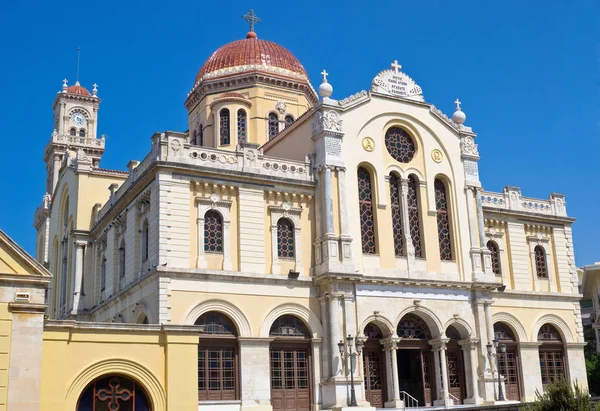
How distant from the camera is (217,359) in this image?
88.8 ft

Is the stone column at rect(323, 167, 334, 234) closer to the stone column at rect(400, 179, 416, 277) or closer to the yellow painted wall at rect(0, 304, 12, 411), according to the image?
the stone column at rect(400, 179, 416, 277)

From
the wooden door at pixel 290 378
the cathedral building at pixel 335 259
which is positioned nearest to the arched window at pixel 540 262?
the cathedral building at pixel 335 259

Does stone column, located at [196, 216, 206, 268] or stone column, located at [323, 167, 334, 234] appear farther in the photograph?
stone column, located at [323, 167, 334, 234]

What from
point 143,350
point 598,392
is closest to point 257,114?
point 143,350

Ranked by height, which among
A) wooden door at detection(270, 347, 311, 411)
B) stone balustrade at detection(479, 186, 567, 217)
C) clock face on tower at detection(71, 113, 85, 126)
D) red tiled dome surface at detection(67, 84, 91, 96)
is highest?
red tiled dome surface at detection(67, 84, 91, 96)

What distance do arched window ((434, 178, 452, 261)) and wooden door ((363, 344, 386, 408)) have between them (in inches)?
216

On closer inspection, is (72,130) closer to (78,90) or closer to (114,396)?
(78,90)

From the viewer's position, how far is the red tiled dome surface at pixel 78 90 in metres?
54.3

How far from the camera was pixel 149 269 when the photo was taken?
27.6 meters

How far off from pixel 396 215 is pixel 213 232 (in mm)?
8320

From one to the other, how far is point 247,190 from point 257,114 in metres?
11.2

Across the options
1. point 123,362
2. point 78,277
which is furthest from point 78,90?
point 123,362

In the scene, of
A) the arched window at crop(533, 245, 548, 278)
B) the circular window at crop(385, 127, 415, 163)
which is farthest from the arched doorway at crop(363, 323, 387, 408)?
the arched window at crop(533, 245, 548, 278)

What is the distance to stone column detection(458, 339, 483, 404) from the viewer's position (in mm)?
31281
